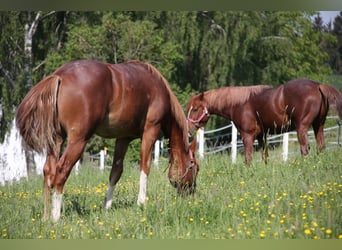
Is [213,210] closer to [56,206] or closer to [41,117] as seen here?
[56,206]

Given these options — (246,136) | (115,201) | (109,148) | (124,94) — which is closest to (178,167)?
(115,201)

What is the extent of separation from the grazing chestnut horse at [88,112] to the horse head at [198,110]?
2.54 metres

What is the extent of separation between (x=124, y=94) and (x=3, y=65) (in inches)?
165

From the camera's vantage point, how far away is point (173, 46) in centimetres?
823

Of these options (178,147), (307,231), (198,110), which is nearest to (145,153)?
(178,147)

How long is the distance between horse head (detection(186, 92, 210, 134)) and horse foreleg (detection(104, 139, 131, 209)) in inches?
101

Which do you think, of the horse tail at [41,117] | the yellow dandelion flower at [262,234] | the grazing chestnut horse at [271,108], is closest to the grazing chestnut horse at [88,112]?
the horse tail at [41,117]

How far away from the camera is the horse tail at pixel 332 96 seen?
234 inches

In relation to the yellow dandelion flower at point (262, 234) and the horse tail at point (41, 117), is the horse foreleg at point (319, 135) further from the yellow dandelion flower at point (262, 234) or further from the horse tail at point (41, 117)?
the horse tail at point (41, 117)

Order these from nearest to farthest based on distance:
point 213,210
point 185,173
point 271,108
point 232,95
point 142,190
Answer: point 213,210
point 142,190
point 185,173
point 271,108
point 232,95

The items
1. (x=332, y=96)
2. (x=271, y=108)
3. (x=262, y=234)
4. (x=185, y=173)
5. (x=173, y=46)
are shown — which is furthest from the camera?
(x=173, y=46)

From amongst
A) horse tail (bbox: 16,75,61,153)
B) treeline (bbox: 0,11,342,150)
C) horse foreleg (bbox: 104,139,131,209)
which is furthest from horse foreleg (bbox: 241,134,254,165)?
horse tail (bbox: 16,75,61,153)

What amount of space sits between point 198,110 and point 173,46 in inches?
63.3

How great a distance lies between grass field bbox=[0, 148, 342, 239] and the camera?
3.58 m
